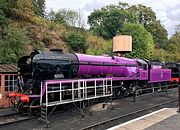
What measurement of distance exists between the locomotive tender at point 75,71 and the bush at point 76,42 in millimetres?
16649

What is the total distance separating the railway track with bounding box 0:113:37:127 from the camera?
499 inches

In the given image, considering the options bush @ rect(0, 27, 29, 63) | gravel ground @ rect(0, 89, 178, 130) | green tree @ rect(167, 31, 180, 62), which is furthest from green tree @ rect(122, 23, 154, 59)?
gravel ground @ rect(0, 89, 178, 130)

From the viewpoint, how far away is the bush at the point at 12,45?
74.9 ft

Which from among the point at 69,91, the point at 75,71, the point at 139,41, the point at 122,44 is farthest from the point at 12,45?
the point at 139,41

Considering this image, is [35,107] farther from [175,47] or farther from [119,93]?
[175,47]

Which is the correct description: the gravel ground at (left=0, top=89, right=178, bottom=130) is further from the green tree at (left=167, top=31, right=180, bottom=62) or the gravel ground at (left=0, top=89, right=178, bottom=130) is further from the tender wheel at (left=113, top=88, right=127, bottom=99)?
the green tree at (left=167, top=31, right=180, bottom=62)

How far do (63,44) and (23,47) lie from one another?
54.0 feet

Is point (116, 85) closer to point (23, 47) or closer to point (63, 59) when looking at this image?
point (63, 59)

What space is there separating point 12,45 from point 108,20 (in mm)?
45529

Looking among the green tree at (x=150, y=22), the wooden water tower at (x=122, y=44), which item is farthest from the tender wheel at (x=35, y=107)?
the green tree at (x=150, y=22)

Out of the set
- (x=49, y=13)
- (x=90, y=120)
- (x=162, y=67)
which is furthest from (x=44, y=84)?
(x=49, y=13)

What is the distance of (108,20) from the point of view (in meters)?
67.8

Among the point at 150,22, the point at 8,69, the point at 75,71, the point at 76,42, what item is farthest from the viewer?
the point at 150,22

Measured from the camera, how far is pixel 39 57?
14641 mm
